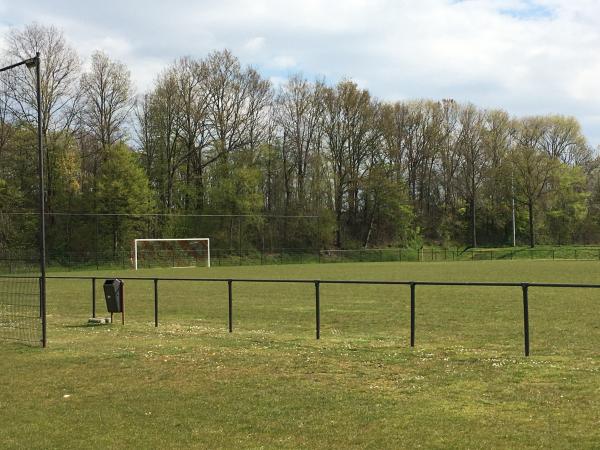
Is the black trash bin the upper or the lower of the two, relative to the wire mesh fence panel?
upper

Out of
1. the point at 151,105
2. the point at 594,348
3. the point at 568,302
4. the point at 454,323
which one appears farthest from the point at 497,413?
the point at 151,105

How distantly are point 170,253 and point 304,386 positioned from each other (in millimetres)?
50138

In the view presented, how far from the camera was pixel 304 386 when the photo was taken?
7.76m

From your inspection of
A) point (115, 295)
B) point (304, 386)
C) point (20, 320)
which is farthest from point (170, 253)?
point (304, 386)

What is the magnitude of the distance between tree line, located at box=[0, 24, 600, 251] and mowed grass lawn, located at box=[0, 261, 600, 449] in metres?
45.7

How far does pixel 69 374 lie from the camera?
8750mm

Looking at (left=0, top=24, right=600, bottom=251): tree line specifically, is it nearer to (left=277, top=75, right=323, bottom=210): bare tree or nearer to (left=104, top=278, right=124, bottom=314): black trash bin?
(left=277, top=75, right=323, bottom=210): bare tree

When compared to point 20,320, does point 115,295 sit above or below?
above

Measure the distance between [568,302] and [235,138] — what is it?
55013mm

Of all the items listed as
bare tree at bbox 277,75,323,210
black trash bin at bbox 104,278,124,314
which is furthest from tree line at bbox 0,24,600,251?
black trash bin at bbox 104,278,124,314

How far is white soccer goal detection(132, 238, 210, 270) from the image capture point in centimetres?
5481

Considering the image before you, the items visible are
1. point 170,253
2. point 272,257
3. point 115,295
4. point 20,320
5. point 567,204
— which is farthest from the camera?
point 567,204

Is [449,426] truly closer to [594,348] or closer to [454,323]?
[594,348]

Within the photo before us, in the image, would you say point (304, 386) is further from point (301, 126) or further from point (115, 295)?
point (301, 126)
